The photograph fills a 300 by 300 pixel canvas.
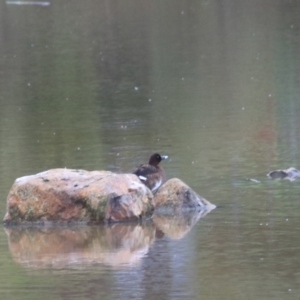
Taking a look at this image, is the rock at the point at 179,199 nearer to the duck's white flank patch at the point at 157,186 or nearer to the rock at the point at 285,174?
the duck's white flank patch at the point at 157,186

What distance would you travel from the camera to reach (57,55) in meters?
29.3

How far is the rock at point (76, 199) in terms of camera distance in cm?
1043

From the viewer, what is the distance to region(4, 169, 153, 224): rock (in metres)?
10.4

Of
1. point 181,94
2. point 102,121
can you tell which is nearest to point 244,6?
point 181,94

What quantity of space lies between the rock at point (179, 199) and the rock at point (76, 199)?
26cm

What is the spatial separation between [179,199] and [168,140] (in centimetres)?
433

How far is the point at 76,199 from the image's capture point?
412 inches

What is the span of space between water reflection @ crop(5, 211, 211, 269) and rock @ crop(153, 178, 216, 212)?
0.17 m

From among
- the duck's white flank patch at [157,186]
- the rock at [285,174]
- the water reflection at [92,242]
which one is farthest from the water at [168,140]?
the duck's white flank patch at [157,186]

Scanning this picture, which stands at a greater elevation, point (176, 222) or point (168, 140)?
point (168, 140)

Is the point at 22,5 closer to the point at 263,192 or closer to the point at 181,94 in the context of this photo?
the point at 181,94

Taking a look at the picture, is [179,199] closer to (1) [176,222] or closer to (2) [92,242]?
(1) [176,222]

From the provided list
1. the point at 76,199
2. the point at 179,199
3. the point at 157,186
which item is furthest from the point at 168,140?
the point at 76,199

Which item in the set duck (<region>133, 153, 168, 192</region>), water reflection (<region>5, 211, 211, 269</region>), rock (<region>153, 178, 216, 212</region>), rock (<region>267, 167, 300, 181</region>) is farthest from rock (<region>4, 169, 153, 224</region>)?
rock (<region>267, 167, 300, 181</region>)
